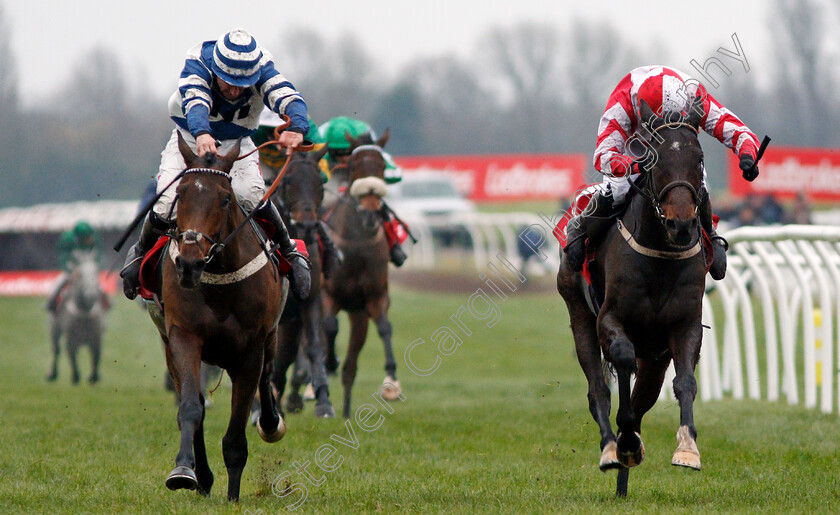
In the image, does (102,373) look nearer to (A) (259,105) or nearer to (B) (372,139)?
(B) (372,139)

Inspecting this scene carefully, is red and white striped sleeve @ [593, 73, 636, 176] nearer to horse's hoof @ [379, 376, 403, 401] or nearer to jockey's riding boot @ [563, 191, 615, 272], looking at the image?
jockey's riding boot @ [563, 191, 615, 272]

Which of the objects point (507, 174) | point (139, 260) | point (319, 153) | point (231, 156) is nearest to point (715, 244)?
point (231, 156)

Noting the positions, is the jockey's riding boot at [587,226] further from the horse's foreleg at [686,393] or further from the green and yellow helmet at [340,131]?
the green and yellow helmet at [340,131]

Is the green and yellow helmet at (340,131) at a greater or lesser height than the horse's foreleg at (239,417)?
greater

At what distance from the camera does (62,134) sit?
953 inches

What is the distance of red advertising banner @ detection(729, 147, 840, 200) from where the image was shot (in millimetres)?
33594

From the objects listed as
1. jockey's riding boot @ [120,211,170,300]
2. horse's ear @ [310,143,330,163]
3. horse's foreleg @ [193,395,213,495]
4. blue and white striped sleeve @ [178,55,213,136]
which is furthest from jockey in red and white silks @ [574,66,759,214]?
horse's ear @ [310,143,330,163]

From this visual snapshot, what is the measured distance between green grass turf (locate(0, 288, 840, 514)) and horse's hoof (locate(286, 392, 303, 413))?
172 millimetres

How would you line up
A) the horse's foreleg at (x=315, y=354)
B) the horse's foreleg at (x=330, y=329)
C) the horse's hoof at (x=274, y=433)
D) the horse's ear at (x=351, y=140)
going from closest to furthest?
the horse's hoof at (x=274, y=433), the horse's foreleg at (x=315, y=354), the horse's foreleg at (x=330, y=329), the horse's ear at (x=351, y=140)

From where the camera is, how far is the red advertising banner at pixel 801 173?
33.6m

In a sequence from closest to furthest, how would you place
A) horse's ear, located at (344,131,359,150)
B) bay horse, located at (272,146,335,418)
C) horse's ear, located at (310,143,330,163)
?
bay horse, located at (272,146,335,418)
horse's ear, located at (310,143,330,163)
horse's ear, located at (344,131,359,150)

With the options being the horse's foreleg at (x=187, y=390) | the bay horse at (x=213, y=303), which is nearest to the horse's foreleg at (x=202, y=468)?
the bay horse at (x=213, y=303)

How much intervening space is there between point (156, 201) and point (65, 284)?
9.44 metres

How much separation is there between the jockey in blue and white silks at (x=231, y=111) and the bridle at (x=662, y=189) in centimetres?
165
